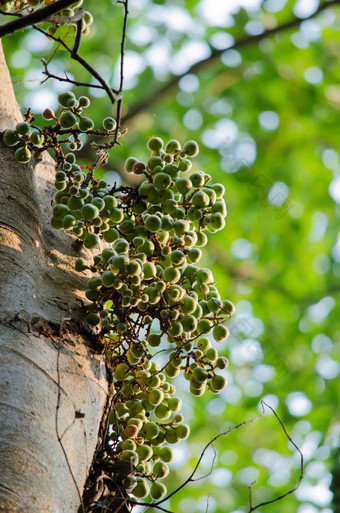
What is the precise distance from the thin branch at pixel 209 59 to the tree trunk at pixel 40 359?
3271 mm

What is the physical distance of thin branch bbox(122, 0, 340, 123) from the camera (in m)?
4.75

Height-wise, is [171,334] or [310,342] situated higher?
[171,334]

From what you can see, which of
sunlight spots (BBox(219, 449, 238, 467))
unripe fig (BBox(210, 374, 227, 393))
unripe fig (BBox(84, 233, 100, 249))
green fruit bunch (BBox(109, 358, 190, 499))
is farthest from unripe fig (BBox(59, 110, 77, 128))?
sunlight spots (BBox(219, 449, 238, 467))

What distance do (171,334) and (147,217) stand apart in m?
0.33

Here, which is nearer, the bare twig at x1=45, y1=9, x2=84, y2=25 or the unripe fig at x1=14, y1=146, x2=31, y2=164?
the bare twig at x1=45, y1=9, x2=84, y2=25

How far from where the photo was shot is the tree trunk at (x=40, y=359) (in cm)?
102

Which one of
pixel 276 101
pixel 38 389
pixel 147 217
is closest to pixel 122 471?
pixel 38 389

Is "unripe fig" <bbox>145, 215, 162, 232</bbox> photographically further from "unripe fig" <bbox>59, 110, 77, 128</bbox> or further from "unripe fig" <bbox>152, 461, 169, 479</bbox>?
"unripe fig" <bbox>152, 461, 169, 479</bbox>

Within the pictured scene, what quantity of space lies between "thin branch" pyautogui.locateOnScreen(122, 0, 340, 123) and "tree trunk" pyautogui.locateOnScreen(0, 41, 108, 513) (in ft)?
10.7

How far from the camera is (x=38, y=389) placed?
3.69 ft

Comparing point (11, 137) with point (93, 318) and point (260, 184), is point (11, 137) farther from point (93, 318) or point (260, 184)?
point (260, 184)

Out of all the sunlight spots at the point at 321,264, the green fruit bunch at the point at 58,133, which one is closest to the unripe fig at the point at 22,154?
the green fruit bunch at the point at 58,133

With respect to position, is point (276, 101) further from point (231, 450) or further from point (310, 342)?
point (231, 450)

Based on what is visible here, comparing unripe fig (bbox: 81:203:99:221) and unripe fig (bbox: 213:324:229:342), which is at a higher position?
unripe fig (bbox: 81:203:99:221)
